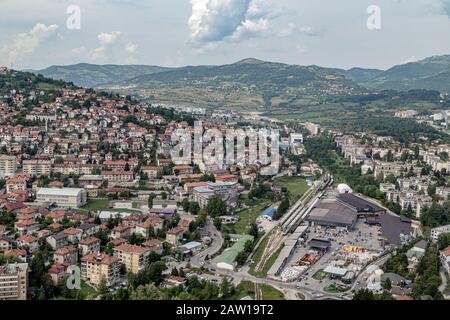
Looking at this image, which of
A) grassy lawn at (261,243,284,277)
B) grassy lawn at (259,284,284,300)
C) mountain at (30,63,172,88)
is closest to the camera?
grassy lawn at (259,284,284,300)

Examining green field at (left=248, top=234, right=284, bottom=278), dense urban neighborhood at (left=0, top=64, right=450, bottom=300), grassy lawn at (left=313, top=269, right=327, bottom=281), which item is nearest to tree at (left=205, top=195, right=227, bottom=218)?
dense urban neighborhood at (left=0, top=64, right=450, bottom=300)

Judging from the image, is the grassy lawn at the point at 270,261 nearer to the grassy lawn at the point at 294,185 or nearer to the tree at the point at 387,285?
the tree at the point at 387,285

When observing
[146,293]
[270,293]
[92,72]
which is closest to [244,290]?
[270,293]

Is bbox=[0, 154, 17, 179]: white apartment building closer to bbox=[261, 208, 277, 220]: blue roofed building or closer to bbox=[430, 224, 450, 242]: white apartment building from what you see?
bbox=[261, 208, 277, 220]: blue roofed building

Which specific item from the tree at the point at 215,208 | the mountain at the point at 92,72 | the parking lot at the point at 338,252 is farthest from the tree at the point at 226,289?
the mountain at the point at 92,72

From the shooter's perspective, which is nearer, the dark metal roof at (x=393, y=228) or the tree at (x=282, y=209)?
the dark metal roof at (x=393, y=228)

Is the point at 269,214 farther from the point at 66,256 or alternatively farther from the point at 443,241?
the point at 66,256
